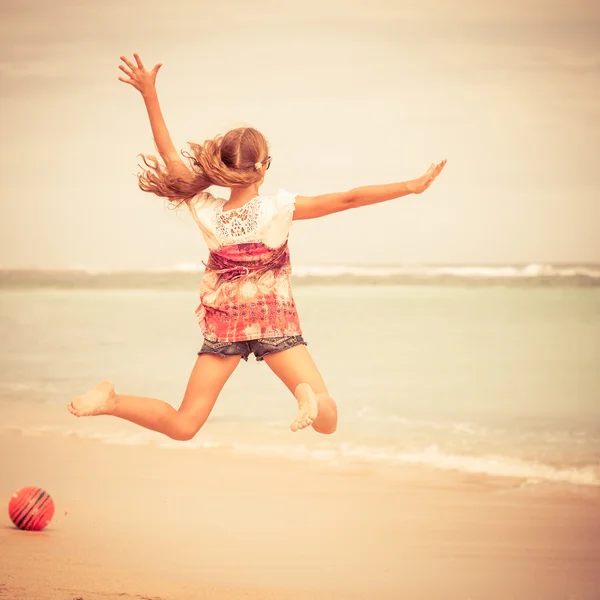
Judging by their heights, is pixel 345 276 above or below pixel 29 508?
above

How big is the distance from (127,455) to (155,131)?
2712mm

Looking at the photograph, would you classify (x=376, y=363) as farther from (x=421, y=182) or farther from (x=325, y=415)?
(x=421, y=182)

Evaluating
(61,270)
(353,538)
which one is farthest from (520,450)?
(61,270)

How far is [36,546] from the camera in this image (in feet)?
12.6

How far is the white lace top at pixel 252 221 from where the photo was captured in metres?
3.04

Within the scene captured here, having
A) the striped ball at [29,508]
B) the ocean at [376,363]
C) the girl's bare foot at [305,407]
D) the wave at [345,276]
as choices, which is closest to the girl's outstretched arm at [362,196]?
the girl's bare foot at [305,407]

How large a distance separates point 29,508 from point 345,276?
7294mm

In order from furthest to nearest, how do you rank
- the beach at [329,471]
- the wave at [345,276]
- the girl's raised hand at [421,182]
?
1. the wave at [345,276]
2. the beach at [329,471]
3. the girl's raised hand at [421,182]

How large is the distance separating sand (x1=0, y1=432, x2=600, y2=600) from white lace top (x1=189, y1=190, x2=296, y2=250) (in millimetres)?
1211

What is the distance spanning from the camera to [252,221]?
121 inches

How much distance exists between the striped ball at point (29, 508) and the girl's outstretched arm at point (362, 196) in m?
Answer: 1.76

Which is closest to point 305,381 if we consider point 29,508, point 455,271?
Result: point 29,508

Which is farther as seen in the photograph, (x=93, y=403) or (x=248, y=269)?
(x=248, y=269)

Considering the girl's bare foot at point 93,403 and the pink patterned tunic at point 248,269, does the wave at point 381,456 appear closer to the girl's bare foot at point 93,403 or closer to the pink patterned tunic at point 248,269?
the pink patterned tunic at point 248,269
